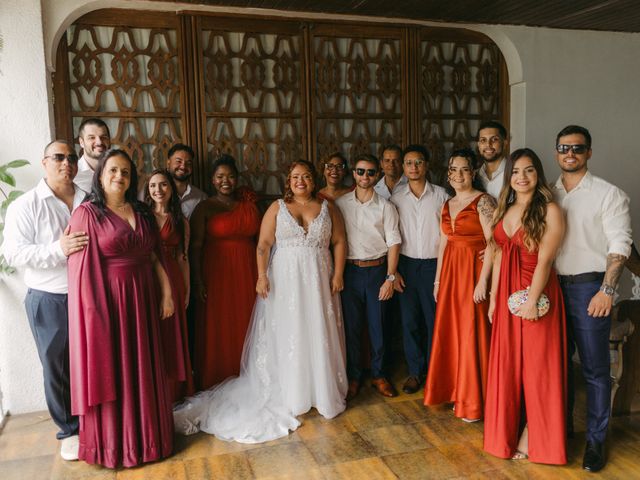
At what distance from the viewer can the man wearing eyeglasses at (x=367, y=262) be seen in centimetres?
374

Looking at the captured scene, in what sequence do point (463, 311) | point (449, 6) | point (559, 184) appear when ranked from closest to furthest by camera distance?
1. point (559, 184)
2. point (463, 311)
3. point (449, 6)

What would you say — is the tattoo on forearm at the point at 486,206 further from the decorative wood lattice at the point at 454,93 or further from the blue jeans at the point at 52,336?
the blue jeans at the point at 52,336

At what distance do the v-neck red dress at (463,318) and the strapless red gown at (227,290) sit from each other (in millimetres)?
1359

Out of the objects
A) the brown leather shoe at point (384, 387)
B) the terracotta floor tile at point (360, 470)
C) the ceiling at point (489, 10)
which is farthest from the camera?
the ceiling at point (489, 10)

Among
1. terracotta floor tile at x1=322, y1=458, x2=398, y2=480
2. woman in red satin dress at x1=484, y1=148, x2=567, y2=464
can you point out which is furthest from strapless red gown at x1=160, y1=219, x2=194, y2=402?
woman in red satin dress at x1=484, y1=148, x2=567, y2=464

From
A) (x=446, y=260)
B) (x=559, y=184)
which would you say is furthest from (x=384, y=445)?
(x=559, y=184)

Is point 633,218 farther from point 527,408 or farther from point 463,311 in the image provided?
point 527,408

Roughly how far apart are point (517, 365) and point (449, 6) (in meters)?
2.86

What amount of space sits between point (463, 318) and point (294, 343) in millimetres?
1082

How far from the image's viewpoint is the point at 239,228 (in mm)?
3904

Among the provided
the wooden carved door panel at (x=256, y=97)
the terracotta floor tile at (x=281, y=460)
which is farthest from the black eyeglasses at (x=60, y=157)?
the terracotta floor tile at (x=281, y=460)

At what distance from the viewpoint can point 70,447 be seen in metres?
3.12

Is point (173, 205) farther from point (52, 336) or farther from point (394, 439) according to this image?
point (394, 439)

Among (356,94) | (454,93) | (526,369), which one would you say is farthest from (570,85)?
(526,369)
